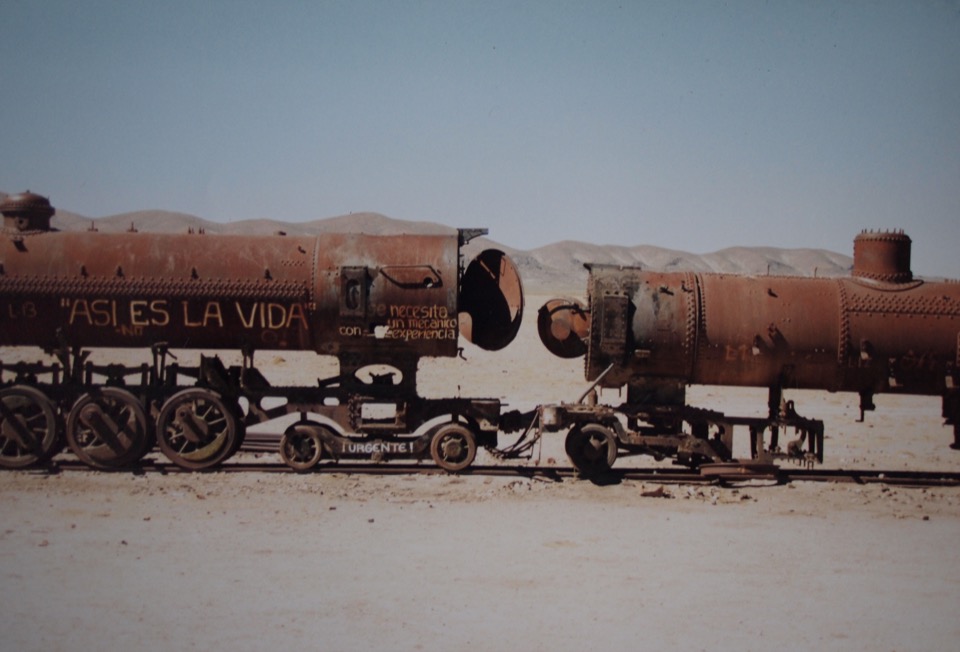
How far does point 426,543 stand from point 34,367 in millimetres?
7064

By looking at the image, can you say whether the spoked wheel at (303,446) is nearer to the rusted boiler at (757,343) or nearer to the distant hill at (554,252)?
the rusted boiler at (757,343)

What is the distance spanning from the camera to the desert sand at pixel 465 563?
6.84 metres

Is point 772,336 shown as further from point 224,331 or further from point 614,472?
point 224,331

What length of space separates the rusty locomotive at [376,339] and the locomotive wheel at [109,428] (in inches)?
Result: 0.9

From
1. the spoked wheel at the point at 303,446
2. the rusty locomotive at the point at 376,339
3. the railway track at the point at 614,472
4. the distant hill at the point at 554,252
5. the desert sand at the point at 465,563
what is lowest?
the desert sand at the point at 465,563

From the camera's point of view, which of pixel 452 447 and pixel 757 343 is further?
pixel 452 447

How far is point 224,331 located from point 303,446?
205 centimetres

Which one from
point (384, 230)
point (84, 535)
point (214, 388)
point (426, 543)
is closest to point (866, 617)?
point (426, 543)

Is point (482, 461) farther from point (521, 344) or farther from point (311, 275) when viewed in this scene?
point (521, 344)

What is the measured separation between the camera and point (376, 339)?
11898 millimetres

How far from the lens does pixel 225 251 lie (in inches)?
476

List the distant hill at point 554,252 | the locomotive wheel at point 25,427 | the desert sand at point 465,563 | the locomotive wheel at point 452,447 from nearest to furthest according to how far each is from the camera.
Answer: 1. the desert sand at point 465,563
2. the locomotive wheel at point 25,427
3. the locomotive wheel at point 452,447
4. the distant hill at point 554,252

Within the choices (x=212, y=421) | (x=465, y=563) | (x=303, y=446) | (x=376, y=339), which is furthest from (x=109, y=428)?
(x=465, y=563)

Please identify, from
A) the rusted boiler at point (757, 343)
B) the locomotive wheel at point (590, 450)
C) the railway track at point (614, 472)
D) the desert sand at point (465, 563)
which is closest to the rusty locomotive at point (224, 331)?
the railway track at point (614, 472)
